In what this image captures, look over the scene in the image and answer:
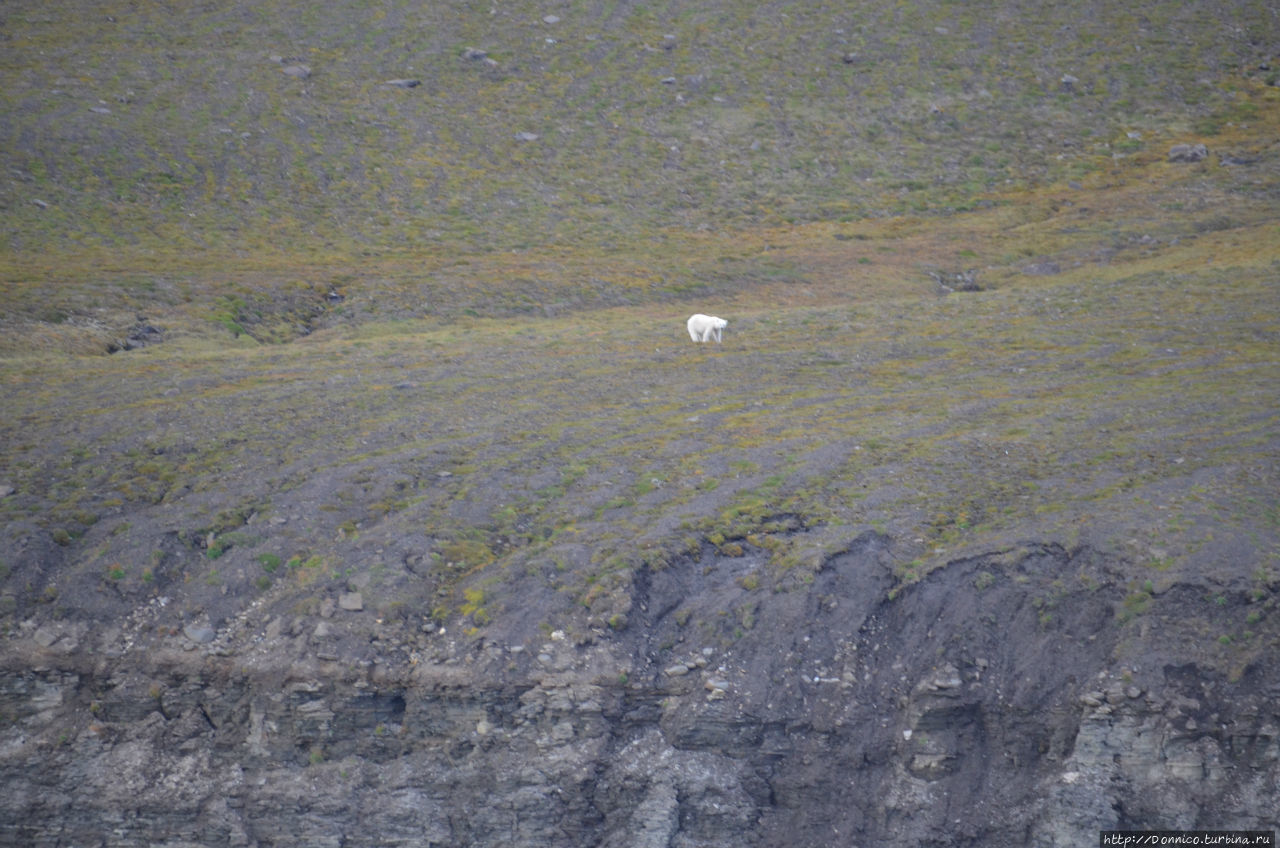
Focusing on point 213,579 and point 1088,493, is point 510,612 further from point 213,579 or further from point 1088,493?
point 1088,493

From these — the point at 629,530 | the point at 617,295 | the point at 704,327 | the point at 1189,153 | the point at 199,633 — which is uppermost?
the point at 1189,153

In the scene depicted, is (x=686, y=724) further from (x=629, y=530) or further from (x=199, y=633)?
(x=199, y=633)

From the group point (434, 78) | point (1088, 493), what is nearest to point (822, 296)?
point (1088, 493)

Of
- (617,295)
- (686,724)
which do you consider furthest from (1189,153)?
(686,724)

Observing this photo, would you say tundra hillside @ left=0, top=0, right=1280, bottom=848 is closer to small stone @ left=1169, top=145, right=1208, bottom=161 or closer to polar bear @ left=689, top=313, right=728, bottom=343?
polar bear @ left=689, top=313, right=728, bottom=343

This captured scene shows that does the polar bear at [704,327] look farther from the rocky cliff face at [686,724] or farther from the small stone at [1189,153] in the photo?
the small stone at [1189,153]

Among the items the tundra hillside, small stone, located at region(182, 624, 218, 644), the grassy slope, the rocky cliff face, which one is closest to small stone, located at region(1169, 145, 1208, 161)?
the grassy slope

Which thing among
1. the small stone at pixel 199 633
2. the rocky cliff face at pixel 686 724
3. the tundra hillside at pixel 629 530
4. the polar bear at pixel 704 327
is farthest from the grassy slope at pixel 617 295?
the rocky cliff face at pixel 686 724

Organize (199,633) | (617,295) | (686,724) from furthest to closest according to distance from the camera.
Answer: (617,295)
(199,633)
(686,724)
